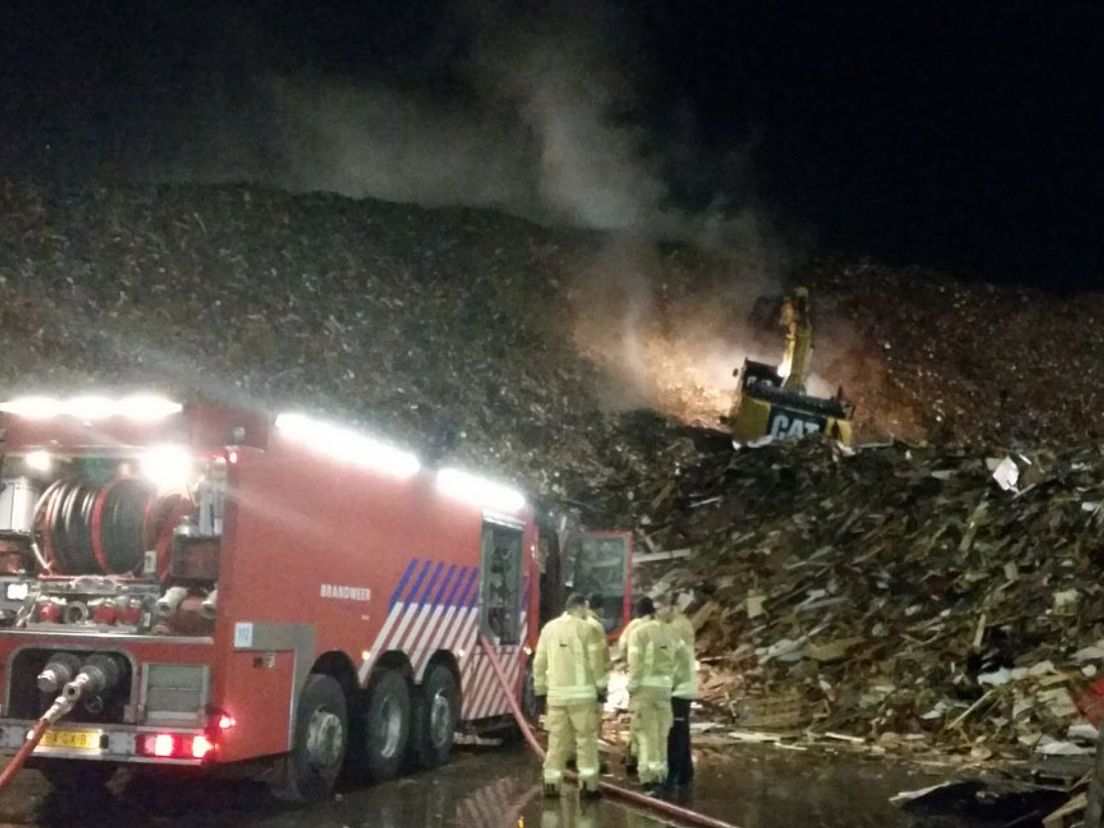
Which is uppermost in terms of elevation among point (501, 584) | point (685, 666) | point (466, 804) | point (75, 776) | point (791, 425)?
point (791, 425)

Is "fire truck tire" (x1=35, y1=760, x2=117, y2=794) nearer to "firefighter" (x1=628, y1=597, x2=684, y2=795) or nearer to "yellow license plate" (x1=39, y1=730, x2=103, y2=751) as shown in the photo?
"yellow license plate" (x1=39, y1=730, x2=103, y2=751)

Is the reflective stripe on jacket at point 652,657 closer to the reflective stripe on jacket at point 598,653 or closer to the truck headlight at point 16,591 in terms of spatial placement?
the reflective stripe on jacket at point 598,653

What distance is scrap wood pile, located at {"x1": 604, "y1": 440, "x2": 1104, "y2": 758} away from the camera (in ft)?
39.7

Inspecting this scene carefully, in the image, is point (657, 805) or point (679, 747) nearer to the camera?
point (657, 805)

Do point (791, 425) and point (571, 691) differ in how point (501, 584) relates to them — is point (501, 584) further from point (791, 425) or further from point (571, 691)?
point (791, 425)

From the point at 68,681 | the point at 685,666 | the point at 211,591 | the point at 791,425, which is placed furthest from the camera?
the point at 791,425

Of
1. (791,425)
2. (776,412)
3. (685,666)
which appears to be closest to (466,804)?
(685,666)

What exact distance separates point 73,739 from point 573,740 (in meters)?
3.45

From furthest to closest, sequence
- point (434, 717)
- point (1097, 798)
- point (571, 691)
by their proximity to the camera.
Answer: point (434, 717), point (571, 691), point (1097, 798)

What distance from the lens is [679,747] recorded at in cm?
974

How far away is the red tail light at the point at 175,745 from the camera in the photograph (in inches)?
276

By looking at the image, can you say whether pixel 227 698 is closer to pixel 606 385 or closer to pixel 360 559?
pixel 360 559

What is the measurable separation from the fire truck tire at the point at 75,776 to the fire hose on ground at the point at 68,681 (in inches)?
63.4

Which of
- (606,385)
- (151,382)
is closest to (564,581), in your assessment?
(151,382)
